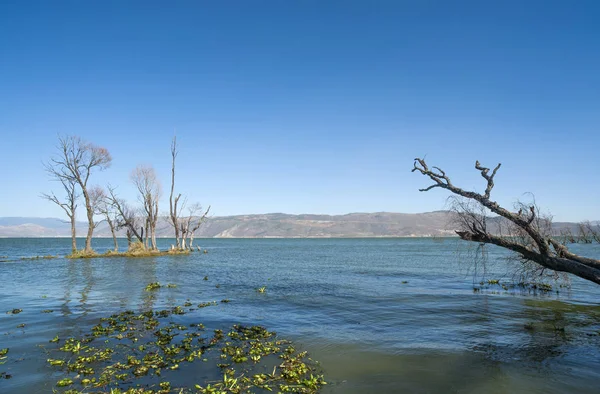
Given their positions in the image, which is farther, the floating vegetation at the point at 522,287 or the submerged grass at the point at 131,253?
the submerged grass at the point at 131,253

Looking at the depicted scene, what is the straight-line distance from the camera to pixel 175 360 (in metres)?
10.6

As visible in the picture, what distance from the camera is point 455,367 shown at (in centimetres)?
1084

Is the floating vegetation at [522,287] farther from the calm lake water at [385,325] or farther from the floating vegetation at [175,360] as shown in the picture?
the floating vegetation at [175,360]

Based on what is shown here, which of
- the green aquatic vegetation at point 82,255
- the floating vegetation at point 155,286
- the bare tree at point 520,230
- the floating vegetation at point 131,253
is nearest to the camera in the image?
the bare tree at point 520,230

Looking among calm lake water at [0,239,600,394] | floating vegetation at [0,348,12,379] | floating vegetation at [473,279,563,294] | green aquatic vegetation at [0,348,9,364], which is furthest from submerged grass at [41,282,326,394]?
floating vegetation at [473,279,563,294]

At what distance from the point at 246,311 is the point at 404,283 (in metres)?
15.3

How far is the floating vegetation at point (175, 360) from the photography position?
902cm

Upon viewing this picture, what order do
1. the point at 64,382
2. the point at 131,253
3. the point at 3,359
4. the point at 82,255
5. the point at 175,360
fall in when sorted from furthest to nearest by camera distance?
the point at 131,253, the point at 82,255, the point at 3,359, the point at 175,360, the point at 64,382

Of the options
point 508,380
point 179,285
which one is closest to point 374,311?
point 508,380

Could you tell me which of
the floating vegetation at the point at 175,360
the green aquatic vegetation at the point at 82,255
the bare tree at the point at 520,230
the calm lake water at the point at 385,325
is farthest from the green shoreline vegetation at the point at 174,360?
the green aquatic vegetation at the point at 82,255

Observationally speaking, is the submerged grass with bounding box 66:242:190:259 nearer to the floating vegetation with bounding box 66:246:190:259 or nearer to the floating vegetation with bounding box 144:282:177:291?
the floating vegetation with bounding box 66:246:190:259

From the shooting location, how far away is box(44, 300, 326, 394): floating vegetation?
9.02 m

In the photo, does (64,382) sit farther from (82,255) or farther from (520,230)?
(82,255)

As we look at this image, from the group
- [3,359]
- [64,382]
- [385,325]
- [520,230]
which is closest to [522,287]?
[520,230]
